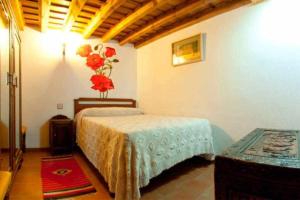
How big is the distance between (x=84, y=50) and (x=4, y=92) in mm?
2532

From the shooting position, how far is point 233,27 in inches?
110

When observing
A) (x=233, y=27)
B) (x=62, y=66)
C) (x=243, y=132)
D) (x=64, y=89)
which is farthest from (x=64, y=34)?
(x=243, y=132)

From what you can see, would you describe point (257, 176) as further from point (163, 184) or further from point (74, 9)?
point (74, 9)

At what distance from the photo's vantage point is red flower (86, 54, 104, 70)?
4.21 metres

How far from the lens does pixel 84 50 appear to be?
4.18 meters

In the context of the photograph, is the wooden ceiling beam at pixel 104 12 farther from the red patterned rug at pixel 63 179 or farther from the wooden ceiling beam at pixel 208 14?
the red patterned rug at pixel 63 179

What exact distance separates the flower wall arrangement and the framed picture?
151cm

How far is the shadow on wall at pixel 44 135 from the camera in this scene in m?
3.79

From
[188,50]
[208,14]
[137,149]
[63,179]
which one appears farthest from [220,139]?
[63,179]

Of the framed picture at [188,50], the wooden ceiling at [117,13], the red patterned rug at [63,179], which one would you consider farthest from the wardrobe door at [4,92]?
the framed picture at [188,50]

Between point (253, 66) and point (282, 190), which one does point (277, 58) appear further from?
point (282, 190)

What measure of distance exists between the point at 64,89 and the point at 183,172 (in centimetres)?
274

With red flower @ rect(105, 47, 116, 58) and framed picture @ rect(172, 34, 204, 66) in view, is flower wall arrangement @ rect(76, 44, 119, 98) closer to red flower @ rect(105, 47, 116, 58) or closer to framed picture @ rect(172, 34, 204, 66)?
red flower @ rect(105, 47, 116, 58)

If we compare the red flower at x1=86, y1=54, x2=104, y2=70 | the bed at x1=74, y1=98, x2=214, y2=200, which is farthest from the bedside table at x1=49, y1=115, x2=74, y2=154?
the red flower at x1=86, y1=54, x2=104, y2=70
